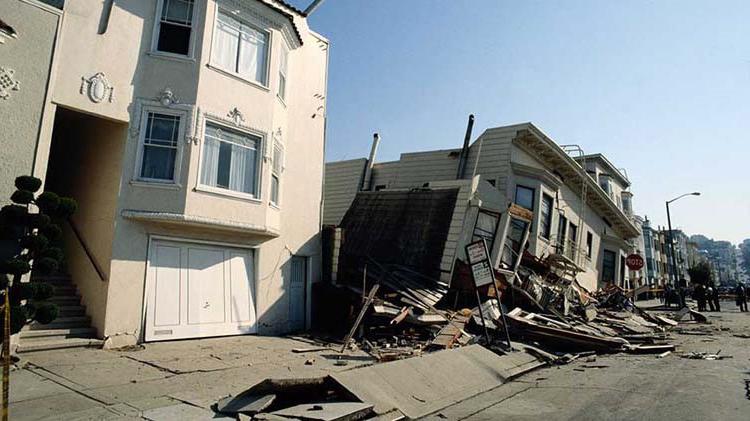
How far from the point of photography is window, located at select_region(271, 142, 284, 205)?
43.4 feet

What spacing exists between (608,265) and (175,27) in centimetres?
3170

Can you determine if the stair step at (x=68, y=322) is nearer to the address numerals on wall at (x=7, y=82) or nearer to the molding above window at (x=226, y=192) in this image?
the molding above window at (x=226, y=192)

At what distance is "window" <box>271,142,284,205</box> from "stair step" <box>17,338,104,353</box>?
560cm

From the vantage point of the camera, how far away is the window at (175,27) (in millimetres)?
11312

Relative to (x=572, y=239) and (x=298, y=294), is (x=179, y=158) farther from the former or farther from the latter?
(x=572, y=239)

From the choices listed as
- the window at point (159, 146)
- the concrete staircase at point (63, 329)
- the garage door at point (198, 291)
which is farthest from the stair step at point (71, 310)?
the window at point (159, 146)

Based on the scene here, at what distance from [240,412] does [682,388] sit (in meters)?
6.83

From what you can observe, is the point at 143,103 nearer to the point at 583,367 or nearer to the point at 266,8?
the point at 266,8

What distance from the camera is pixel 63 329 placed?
30.8 feet

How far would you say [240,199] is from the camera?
11.7 m

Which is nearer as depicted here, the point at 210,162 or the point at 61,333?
the point at 61,333

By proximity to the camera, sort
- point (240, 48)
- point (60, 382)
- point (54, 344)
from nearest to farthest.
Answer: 1. point (60, 382)
2. point (54, 344)
3. point (240, 48)

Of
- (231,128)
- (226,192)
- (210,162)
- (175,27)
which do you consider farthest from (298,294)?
(175,27)

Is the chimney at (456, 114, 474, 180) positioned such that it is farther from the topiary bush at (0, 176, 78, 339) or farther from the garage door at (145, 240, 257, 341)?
the topiary bush at (0, 176, 78, 339)
